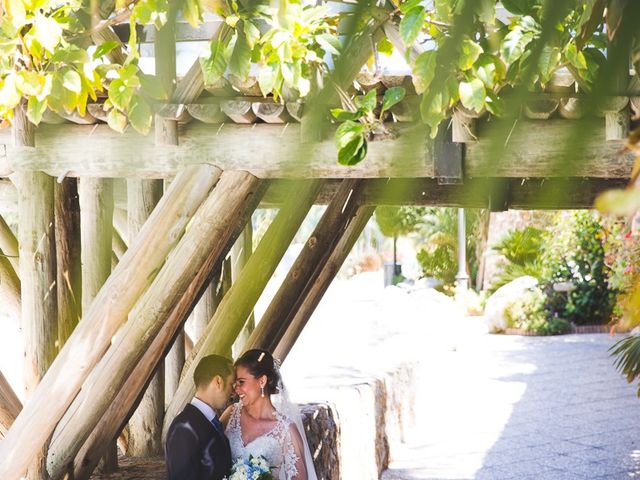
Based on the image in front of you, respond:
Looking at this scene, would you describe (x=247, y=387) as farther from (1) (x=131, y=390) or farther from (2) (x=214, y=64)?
(2) (x=214, y=64)

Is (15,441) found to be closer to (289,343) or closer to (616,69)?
(289,343)

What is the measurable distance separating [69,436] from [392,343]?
24.9ft

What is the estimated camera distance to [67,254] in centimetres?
448

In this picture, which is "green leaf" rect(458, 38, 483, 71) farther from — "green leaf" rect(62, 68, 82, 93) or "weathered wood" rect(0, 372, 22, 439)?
"weathered wood" rect(0, 372, 22, 439)

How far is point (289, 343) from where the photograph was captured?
622 centimetres

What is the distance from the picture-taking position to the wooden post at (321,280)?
619 centimetres

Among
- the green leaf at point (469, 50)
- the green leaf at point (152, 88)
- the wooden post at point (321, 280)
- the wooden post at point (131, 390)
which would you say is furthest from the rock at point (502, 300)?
the green leaf at point (469, 50)

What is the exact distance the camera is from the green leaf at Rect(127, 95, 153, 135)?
10.0 feet

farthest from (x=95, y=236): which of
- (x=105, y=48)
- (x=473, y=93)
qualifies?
(x=473, y=93)

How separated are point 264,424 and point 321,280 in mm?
1681

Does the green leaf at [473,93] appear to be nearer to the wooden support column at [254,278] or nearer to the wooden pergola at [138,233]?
the wooden pergola at [138,233]

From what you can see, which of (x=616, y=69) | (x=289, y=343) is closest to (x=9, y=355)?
(x=289, y=343)

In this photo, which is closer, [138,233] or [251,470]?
[138,233]

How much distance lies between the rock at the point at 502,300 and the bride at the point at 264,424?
13400 mm
